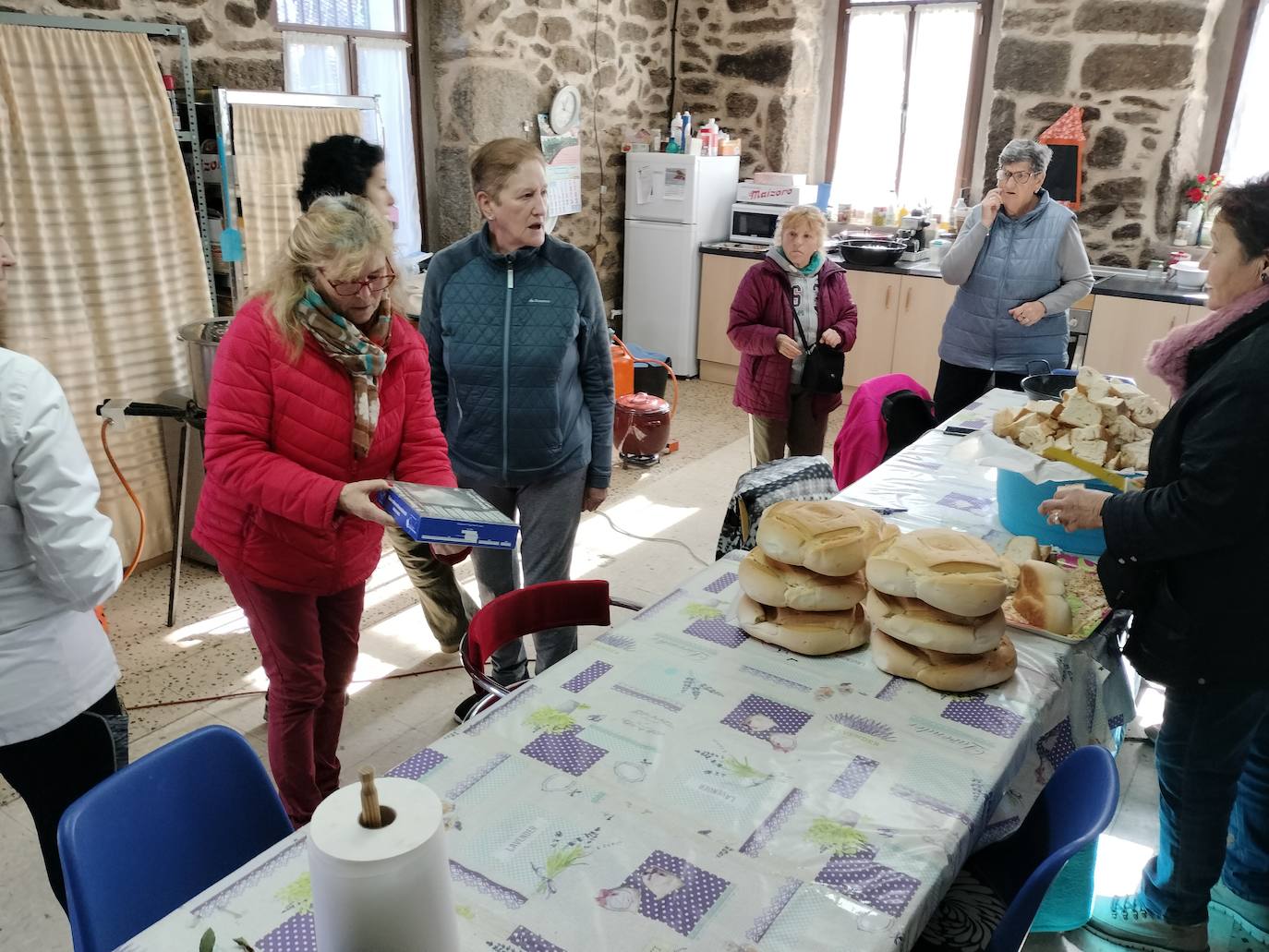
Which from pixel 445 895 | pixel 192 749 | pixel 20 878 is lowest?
pixel 20 878

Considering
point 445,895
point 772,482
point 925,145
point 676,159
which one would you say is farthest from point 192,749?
point 925,145

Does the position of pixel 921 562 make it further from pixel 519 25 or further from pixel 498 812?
pixel 519 25

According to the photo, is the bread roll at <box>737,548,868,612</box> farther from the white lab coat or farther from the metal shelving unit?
the metal shelving unit

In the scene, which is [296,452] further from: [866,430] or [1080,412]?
[866,430]

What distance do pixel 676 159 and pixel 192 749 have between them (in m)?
5.10

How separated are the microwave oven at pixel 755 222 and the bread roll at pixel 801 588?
4.57 meters

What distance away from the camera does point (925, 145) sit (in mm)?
6000

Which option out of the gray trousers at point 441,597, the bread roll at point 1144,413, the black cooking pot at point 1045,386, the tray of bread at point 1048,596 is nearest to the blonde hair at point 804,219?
the black cooking pot at point 1045,386

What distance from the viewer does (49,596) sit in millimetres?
1502

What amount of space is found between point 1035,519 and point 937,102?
4587 mm

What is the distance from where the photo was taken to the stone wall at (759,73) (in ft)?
19.6

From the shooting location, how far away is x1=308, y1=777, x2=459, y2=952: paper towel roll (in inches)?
30.2

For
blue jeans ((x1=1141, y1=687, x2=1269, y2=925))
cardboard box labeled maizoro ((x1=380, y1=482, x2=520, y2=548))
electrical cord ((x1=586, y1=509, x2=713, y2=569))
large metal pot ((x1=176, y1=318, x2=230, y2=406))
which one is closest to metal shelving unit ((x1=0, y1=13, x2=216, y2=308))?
large metal pot ((x1=176, y1=318, x2=230, y2=406))

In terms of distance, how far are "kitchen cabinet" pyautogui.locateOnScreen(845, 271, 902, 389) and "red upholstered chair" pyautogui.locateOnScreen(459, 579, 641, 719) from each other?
396cm
